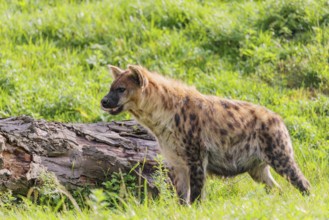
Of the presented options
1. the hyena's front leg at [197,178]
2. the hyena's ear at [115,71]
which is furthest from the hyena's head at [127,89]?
the hyena's front leg at [197,178]

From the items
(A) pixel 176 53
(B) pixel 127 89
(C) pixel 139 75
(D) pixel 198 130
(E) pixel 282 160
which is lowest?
(A) pixel 176 53

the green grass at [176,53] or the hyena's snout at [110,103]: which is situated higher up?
the hyena's snout at [110,103]

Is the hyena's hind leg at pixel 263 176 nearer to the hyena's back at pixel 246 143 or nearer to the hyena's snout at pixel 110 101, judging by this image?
the hyena's back at pixel 246 143

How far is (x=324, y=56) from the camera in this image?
11367mm

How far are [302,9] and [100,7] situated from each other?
3.06m

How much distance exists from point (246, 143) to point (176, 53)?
3.88m

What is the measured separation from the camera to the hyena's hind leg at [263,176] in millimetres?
8422

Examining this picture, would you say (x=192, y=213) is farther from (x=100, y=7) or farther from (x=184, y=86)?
(x=100, y=7)

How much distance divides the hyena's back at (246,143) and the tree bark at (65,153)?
2.13 feet

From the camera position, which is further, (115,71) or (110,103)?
(115,71)

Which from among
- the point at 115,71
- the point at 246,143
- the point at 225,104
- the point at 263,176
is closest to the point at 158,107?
the point at 115,71

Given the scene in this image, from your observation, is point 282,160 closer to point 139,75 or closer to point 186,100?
point 186,100

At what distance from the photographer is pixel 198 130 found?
319 inches

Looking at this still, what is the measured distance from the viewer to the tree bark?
302 inches
